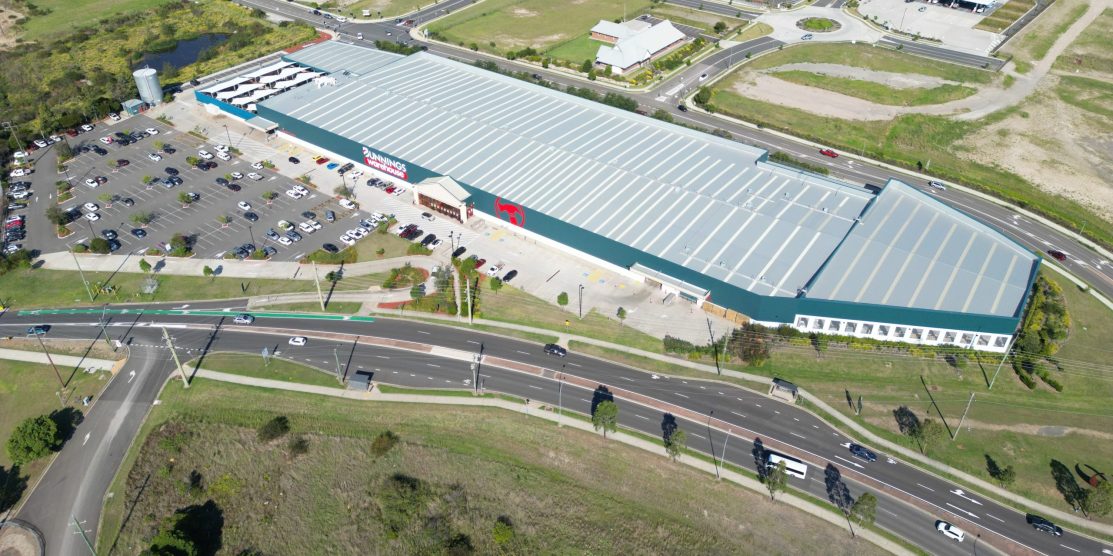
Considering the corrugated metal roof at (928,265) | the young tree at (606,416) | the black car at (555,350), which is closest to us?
the young tree at (606,416)

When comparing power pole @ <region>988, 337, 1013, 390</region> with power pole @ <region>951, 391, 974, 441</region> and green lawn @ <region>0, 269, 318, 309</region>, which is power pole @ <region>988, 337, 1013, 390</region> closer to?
power pole @ <region>951, 391, 974, 441</region>

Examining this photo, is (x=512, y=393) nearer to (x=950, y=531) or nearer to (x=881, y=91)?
(x=950, y=531)

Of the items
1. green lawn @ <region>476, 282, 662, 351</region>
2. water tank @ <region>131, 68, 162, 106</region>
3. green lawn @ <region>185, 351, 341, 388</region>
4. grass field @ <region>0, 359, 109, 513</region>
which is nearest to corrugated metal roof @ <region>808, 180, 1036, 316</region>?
green lawn @ <region>476, 282, 662, 351</region>

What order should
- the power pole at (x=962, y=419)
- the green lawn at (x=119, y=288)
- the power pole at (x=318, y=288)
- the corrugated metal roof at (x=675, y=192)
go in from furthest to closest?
the green lawn at (x=119, y=288), the power pole at (x=318, y=288), the corrugated metal roof at (x=675, y=192), the power pole at (x=962, y=419)

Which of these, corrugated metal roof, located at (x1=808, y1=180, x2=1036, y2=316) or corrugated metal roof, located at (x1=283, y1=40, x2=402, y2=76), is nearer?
corrugated metal roof, located at (x1=808, y1=180, x2=1036, y2=316)

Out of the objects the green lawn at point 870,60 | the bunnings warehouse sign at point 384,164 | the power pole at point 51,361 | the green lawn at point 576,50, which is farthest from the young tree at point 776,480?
the green lawn at point 576,50

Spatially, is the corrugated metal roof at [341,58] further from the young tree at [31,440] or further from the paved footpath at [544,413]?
the young tree at [31,440]

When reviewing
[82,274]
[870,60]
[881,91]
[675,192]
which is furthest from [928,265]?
[82,274]

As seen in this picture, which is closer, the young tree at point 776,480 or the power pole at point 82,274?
the young tree at point 776,480
